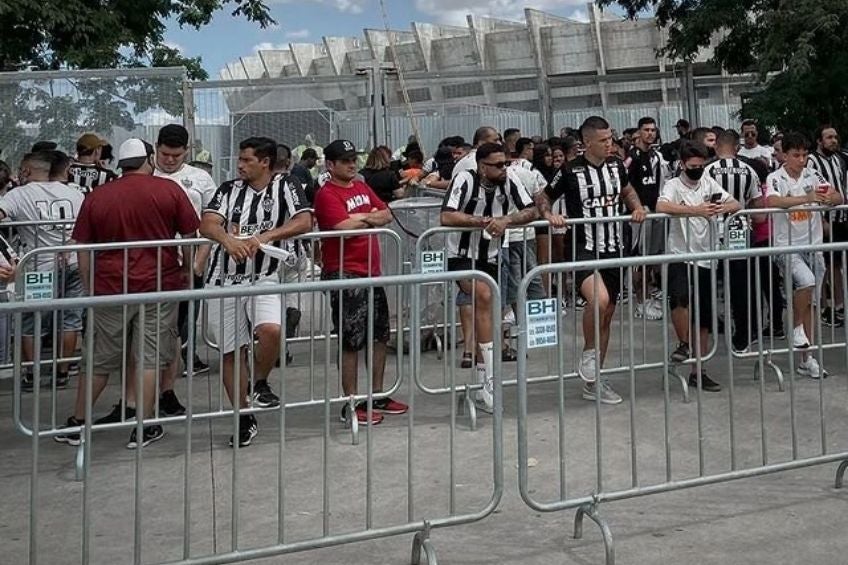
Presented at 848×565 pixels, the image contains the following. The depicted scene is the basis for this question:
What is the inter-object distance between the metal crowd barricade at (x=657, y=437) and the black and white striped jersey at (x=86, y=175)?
4.79 meters

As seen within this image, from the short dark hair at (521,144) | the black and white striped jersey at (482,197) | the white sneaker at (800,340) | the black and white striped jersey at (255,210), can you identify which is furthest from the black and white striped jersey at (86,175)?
the white sneaker at (800,340)

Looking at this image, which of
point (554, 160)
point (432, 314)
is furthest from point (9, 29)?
point (432, 314)

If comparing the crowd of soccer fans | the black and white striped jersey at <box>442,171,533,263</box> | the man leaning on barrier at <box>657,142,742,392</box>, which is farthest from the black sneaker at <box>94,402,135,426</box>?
the man leaning on barrier at <box>657,142,742,392</box>

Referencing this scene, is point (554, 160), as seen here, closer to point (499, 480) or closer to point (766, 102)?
point (766, 102)

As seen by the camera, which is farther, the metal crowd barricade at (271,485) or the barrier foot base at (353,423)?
the barrier foot base at (353,423)

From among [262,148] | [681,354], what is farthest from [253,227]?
[681,354]

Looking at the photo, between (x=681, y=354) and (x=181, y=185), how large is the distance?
3.91 metres

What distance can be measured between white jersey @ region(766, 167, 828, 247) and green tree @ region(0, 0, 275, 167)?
28.0 ft

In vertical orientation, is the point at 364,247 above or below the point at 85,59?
below

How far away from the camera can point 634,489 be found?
16.7 feet

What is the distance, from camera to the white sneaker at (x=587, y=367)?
711 cm

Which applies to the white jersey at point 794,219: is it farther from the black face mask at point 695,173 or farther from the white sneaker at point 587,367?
the white sneaker at point 587,367

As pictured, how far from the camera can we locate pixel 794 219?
8727 millimetres

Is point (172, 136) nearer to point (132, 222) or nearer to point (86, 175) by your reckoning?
point (132, 222)
